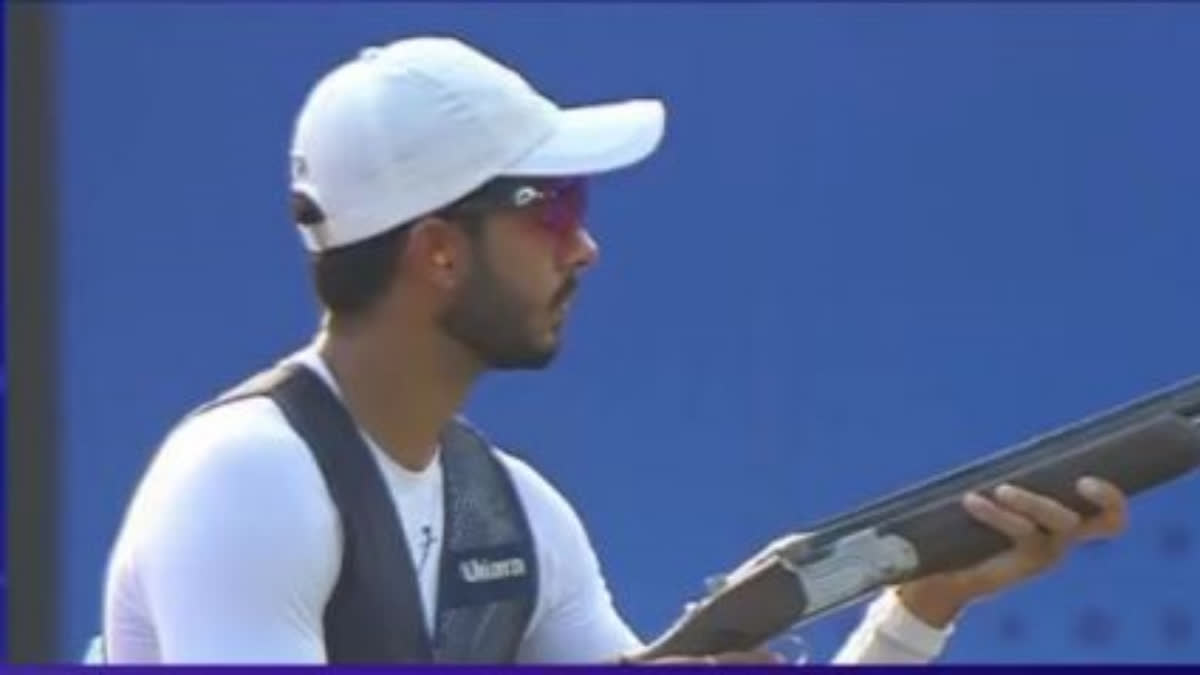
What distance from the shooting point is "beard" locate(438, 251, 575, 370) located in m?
2.74

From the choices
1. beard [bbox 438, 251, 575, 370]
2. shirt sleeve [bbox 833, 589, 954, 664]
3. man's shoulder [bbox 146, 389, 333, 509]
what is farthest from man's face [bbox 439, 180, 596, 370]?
shirt sleeve [bbox 833, 589, 954, 664]

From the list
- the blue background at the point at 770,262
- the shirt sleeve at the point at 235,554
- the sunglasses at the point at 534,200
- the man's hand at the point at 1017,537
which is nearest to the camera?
the shirt sleeve at the point at 235,554

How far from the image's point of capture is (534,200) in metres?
2.73

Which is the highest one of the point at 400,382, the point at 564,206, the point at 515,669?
the point at 564,206

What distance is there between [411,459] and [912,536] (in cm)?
40

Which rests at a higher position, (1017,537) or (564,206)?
(564,206)

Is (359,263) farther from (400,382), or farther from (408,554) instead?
(408,554)

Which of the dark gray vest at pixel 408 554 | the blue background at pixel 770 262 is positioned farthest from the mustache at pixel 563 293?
the blue background at pixel 770 262

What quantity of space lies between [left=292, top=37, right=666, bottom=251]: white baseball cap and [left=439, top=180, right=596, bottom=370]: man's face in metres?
0.03

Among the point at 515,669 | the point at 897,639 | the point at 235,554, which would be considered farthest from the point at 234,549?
the point at 897,639

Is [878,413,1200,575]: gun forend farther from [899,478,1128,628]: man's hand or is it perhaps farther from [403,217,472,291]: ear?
[403,217,472,291]: ear

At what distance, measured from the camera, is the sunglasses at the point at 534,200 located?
272cm

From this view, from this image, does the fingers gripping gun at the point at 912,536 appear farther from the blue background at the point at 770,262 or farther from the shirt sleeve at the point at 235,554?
the blue background at the point at 770,262

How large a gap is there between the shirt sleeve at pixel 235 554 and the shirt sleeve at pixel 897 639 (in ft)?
1.44
